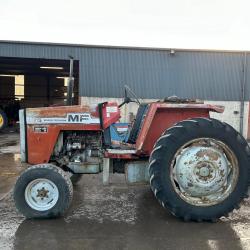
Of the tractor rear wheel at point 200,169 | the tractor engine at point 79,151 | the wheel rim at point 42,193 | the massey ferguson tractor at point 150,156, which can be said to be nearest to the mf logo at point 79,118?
the massey ferguson tractor at point 150,156

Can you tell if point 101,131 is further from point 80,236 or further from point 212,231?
point 212,231

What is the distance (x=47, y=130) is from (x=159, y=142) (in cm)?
181

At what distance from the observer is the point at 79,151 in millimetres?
5773

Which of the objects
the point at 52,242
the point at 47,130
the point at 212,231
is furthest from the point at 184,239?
the point at 47,130

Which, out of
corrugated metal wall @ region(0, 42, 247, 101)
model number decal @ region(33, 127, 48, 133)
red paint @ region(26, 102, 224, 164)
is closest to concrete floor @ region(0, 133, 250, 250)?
red paint @ region(26, 102, 224, 164)

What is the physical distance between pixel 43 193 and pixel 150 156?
154 centimetres

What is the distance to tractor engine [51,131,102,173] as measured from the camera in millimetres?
5688

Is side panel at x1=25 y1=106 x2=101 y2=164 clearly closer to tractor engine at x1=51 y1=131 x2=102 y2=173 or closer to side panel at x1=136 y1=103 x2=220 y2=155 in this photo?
tractor engine at x1=51 y1=131 x2=102 y2=173

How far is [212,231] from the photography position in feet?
15.3

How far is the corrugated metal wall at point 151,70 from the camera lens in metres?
18.5

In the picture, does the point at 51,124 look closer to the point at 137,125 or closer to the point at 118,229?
the point at 137,125

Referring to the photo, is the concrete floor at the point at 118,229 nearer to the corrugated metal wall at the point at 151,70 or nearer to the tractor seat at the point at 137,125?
the tractor seat at the point at 137,125

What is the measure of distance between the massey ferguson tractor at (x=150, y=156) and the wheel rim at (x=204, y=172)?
0.01m

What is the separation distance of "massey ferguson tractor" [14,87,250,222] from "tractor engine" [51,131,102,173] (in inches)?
0.6
